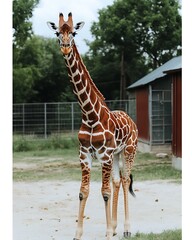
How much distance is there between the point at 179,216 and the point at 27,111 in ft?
36.7

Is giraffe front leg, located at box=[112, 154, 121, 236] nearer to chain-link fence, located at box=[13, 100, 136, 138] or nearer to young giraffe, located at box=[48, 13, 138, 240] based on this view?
young giraffe, located at box=[48, 13, 138, 240]

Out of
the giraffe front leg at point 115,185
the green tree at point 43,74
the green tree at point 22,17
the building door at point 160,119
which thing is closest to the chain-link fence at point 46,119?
the green tree at point 22,17

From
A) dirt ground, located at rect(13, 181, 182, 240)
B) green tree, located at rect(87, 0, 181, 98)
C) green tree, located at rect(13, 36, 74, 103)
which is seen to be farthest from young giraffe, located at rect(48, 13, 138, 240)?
green tree, located at rect(87, 0, 181, 98)

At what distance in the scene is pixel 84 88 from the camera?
3385 millimetres

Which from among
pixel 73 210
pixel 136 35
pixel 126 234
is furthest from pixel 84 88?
pixel 136 35

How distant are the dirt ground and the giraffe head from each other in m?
1.66

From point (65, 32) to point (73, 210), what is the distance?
2585mm

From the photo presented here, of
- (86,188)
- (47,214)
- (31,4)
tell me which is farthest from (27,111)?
(86,188)

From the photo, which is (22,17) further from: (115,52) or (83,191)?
(83,191)

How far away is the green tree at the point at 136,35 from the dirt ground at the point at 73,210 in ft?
44.1

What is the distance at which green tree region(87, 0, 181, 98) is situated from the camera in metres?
19.3

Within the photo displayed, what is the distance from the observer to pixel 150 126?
11.0 metres

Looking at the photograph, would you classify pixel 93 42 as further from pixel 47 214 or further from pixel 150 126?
pixel 47 214

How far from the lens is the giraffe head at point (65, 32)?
3115 millimetres
